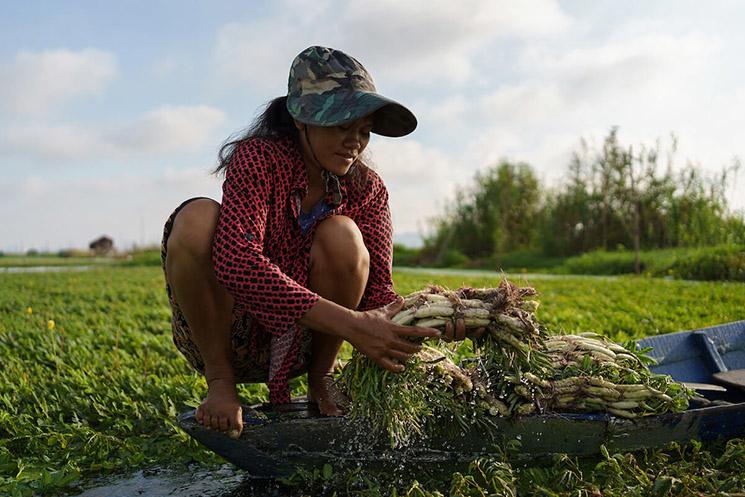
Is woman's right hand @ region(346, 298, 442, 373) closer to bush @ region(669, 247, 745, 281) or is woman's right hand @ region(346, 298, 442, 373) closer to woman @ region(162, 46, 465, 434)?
woman @ region(162, 46, 465, 434)

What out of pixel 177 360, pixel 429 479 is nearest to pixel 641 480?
pixel 429 479

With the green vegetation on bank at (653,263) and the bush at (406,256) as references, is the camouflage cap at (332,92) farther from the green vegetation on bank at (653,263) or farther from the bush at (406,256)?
the bush at (406,256)

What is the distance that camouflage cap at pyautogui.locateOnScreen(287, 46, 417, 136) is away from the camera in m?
2.37

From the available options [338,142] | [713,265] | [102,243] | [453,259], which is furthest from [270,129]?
[102,243]

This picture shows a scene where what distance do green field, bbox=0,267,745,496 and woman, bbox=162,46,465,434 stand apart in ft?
1.38

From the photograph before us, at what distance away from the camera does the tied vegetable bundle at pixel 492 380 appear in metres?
2.36

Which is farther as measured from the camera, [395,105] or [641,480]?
[395,105]

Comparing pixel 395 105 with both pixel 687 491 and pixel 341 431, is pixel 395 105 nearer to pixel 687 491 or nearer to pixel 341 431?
pixel 341 431

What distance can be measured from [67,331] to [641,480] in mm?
4350

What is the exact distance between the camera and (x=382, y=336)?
2.22 m

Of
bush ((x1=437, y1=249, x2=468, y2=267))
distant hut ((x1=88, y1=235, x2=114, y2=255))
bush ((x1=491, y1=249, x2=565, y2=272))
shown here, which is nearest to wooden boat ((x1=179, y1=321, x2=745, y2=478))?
bush ((x1=491, y1=249, x2=565, y2=272))

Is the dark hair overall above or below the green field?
above

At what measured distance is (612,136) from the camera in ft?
53.2

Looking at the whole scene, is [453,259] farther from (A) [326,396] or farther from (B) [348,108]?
(B) [348,108]
